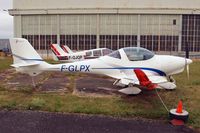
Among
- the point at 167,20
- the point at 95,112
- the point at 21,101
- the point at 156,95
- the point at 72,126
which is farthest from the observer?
the point at 167,20

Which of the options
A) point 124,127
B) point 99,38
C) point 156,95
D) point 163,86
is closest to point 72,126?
point 124,127

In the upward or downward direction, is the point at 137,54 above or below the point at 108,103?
above

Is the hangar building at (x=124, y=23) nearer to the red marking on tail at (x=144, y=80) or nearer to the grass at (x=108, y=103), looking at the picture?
the grass at (x=108, y=103)

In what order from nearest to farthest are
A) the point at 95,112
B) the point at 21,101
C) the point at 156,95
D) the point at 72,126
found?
Result: the point at 72,126
the point at 95,112
the point at 21,101
the point at 156,95

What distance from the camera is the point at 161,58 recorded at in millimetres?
11695

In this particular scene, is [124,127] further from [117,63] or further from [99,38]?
[99,38]

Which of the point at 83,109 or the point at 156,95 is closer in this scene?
the point at 83,109

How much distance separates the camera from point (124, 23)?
5131 centimetres

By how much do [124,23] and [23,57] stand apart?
41.1 meters

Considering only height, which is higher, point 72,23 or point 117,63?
point 72,23

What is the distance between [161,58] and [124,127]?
206 inches
